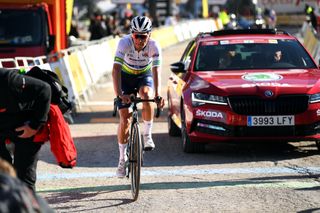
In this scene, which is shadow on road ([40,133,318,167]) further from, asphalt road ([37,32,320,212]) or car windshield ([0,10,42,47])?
car windshield ([0,10,42,47])

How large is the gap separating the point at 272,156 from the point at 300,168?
3.20 ft

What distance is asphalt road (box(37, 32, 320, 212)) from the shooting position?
7765 millimetres

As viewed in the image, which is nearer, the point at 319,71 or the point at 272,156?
the point at 272,156

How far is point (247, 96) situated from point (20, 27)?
372 inches

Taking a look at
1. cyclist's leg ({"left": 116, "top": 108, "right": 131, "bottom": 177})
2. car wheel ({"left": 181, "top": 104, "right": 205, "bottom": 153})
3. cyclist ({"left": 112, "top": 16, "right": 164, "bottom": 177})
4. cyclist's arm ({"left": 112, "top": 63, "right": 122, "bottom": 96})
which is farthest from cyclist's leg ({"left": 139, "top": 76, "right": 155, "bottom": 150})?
car wheel ({"left": 181, "top": 104, "right": 205, "bottom": 153})

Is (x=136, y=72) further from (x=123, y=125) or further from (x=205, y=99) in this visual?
(x=205, y=99)

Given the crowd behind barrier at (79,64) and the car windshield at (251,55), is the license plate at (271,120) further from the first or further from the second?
the crowd behind barrier at (79,64)

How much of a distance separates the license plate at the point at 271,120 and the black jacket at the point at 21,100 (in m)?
4.58

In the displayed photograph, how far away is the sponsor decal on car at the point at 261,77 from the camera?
1060 centimetres

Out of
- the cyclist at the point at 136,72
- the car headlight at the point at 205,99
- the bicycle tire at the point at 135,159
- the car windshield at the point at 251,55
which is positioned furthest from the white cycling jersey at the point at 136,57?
the car windshield at the point at 251,55

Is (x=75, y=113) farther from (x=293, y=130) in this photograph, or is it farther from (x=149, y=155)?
(x=293, y=130)

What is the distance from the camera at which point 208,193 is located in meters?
8.30

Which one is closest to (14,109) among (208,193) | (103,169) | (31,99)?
(31,99)

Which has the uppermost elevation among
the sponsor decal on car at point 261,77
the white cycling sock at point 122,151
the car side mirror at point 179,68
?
the sponsor decal on car at point 261,77
